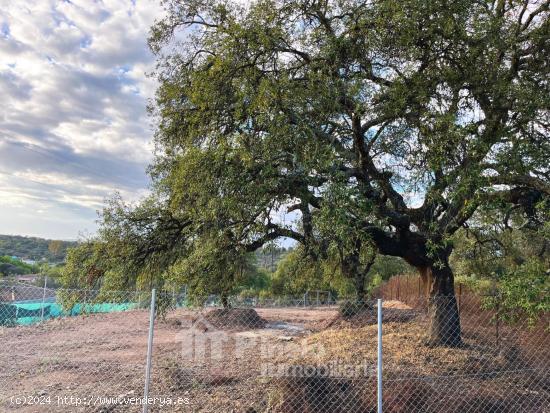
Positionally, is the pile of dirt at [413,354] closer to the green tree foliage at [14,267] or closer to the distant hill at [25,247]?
the green tree foliage at [14,267]

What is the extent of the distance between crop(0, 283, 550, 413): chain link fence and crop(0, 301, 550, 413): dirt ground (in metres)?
0.02

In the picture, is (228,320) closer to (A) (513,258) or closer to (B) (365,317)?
(B) (365,317)

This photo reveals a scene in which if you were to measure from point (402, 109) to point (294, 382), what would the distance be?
4460 mm

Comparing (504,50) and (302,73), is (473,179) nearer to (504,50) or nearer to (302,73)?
(504,50)

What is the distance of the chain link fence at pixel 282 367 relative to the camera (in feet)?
19.1

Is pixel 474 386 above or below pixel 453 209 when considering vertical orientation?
below

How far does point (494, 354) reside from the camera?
27.4 ft

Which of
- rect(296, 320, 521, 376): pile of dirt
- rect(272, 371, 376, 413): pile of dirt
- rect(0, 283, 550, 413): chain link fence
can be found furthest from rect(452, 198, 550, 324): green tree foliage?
rect(272, 371, 376, 413): pile of dirt

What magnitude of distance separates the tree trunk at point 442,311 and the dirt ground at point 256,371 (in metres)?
0.30

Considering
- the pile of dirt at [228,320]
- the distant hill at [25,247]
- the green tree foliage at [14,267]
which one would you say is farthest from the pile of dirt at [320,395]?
the distant hill at [25,247]

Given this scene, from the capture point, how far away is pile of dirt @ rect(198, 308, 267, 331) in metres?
14.7

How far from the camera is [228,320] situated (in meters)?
15.1

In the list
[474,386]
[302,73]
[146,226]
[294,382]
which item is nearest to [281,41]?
[302,73]

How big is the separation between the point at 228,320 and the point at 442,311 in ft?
27.8
